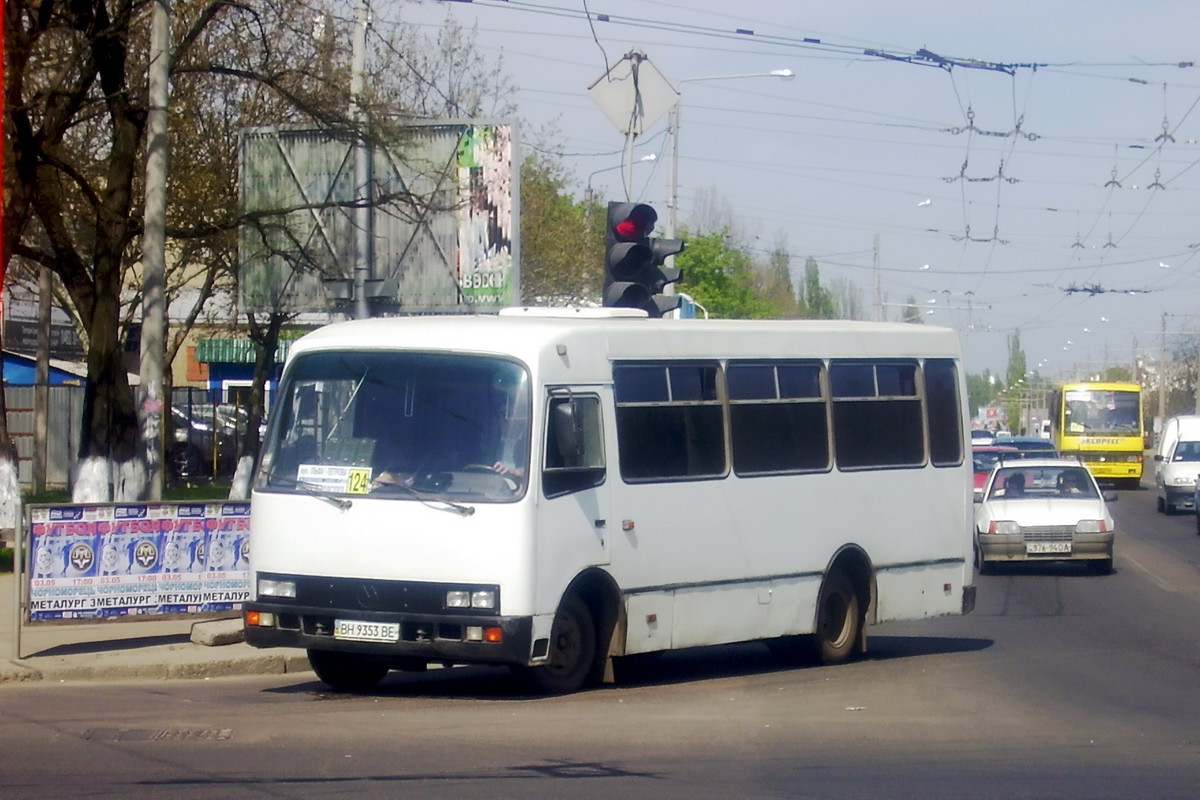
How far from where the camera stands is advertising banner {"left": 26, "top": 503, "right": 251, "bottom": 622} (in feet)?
39.5

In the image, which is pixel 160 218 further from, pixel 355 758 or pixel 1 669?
pixel 355 758

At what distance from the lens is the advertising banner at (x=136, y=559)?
12031 mm

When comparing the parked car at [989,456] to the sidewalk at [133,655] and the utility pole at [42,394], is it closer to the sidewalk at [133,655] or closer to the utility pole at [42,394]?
the utility pole at [42,394]

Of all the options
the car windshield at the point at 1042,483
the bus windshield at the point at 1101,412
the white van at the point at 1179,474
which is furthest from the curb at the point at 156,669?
the bus windshield at the point at 1101,412

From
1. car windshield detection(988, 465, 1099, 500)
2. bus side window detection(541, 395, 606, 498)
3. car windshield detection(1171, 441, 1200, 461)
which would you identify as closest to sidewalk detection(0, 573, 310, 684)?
bus side window detection(541, 395, 606, 498)

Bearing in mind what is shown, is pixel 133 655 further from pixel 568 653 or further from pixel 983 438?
pixel 983 438

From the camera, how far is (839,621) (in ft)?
43.4

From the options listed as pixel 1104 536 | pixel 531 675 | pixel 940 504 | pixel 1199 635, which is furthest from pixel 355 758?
pixel 1104 536

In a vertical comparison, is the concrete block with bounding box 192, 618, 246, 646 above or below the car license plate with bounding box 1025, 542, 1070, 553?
below

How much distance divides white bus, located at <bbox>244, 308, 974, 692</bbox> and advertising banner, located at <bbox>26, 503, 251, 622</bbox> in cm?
166

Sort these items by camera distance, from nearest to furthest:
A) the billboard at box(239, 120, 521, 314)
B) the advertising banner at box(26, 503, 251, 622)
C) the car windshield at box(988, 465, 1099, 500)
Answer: the advertising banner at box(26, 503, 251, 622) < the billboard at box(239, 120, 521, 314) < the car windshield at box(988, 465, 1099, 500)

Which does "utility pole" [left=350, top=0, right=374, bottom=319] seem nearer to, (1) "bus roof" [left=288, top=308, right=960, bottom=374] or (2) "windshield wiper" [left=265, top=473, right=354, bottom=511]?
(1) "bus roof" [left=288, top=308, right=960, bottom=374]

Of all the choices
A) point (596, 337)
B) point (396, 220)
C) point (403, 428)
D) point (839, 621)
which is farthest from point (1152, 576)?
point (403, 428)

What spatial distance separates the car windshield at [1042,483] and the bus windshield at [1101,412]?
2991 centimetres
